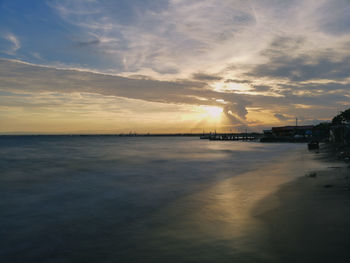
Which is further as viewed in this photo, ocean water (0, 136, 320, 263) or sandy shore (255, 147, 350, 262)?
ocean water (0, 136, 320, 263)

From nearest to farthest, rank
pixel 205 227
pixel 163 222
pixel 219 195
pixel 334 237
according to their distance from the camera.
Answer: pixel 334 237
pixel 205 227
pixel 163 222
pixel 219 195

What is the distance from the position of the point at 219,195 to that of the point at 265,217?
547 cm

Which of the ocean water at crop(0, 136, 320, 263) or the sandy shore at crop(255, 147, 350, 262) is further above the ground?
the sandy shore at crop(255, 147, 350, 262)

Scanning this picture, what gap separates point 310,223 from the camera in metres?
9.42

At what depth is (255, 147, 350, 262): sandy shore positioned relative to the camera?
7.21 meters

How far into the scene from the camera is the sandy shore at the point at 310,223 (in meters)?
7.21

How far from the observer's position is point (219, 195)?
16.1 meters

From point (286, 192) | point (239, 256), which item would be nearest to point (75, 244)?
point (239, 256)

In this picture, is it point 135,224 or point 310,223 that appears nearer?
point 310,223

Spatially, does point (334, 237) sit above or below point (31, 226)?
above

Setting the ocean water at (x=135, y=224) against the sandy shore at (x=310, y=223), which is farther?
the ocean water at (x=135, y=224)

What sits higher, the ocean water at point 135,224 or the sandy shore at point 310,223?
the sandy shore at point 310,223

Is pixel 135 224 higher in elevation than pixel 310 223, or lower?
lower

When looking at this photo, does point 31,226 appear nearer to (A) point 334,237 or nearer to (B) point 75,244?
(B) point 75,244
